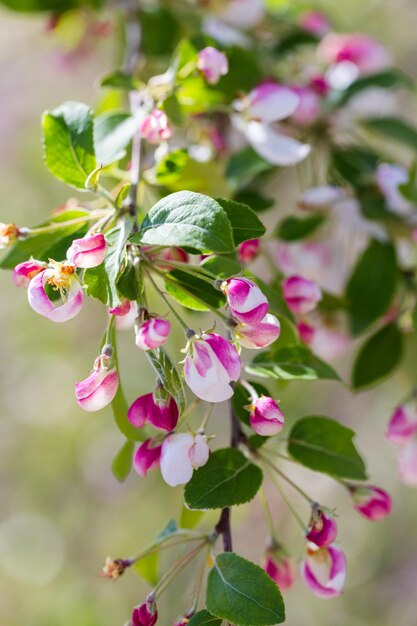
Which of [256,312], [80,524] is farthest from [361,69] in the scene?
[80,524]

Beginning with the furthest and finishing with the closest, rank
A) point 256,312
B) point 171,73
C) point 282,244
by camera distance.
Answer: point 282,244 → point 171,73 → point 256,312

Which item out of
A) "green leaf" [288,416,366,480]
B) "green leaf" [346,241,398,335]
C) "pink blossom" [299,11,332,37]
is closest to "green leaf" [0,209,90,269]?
"green leaf" [288,416,366,480]

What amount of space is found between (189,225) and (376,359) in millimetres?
471

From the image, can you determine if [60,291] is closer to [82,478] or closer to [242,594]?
[242,594]

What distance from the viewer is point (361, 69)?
3.74 feet

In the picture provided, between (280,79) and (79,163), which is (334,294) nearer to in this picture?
(280,79)

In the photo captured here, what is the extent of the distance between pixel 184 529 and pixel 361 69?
0.73 metres

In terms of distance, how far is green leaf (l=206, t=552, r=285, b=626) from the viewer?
0.54 m

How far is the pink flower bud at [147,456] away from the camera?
1.97 ft

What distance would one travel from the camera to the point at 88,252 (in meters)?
0.52

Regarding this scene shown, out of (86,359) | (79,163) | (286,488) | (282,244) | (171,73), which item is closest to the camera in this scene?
(79,163)

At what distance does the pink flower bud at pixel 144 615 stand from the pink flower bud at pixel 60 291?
0.21 meters

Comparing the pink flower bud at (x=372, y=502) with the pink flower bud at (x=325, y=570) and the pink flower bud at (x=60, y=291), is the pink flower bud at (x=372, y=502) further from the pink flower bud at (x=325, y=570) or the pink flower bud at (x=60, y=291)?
the pink flower bud at (x=60, y=291)

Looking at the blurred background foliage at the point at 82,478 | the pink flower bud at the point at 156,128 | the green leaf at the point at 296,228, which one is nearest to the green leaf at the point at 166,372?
the pink flower bud at the point at 156,128
